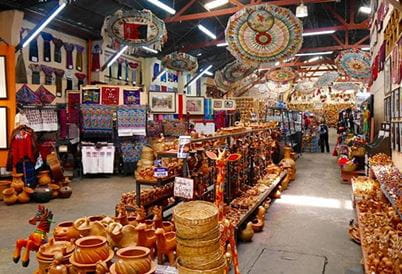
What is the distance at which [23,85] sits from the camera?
8055mm

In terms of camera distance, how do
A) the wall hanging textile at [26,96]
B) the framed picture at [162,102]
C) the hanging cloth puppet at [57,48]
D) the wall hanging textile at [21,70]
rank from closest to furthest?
the wall hanging textile at [26,96], the wall hanging textile at [21,70], the hanging cloth puppet at [57,48], the framed picture at [162,102]

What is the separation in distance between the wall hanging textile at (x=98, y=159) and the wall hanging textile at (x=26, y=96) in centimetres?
162

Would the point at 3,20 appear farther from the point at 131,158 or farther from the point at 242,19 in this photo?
the point at 242,19

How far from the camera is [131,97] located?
9.77m

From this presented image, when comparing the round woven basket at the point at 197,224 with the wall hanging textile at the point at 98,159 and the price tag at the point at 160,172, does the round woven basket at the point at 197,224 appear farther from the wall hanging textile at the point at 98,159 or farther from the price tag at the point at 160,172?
the wall hanging textile at the point at 98,159

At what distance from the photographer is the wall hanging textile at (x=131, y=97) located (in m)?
9.71

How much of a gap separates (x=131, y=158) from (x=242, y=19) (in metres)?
5.38

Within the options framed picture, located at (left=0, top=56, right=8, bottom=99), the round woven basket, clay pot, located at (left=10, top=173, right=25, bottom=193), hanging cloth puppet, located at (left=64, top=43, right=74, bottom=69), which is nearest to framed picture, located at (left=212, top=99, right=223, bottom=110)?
hanging cloth puppet, located at (left=64, top=43, right=74, bottom=69)

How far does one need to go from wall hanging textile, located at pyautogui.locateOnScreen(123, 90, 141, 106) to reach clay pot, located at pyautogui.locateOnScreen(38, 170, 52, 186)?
10.6 ft

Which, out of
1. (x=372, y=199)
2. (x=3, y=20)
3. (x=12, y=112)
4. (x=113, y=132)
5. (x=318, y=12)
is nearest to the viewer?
(x=372, y=199)

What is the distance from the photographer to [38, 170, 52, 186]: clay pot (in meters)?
6.93

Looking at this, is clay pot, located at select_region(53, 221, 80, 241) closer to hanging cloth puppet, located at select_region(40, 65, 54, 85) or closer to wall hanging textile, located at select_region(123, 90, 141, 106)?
wall hanging textile, located at select_region(123, 90, 141, 106)

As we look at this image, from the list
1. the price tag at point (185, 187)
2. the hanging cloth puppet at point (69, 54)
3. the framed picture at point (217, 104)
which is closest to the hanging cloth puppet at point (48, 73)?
the hanging cloth puppet at point (69, 54)

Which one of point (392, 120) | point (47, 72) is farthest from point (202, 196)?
point (47, 72)
